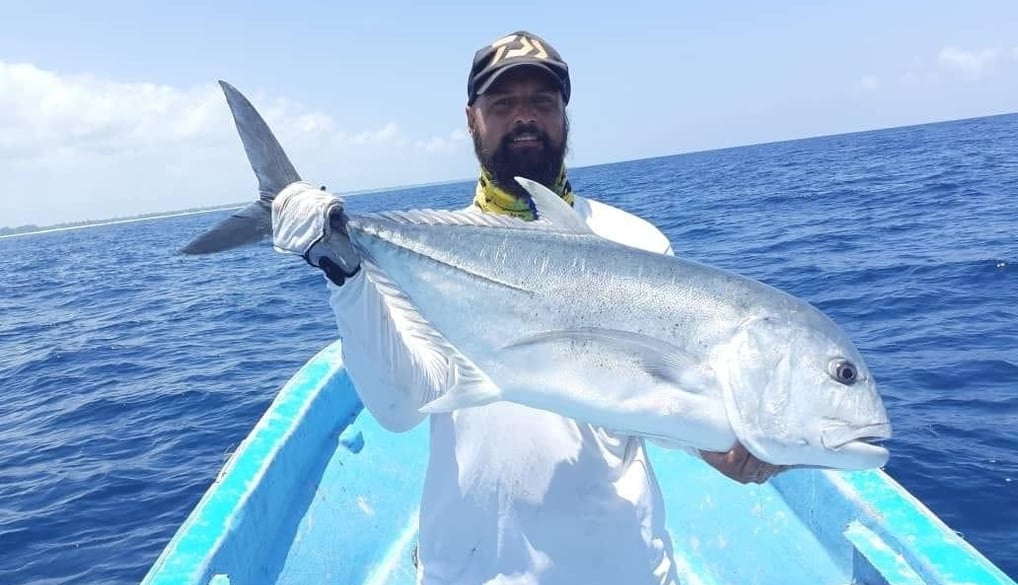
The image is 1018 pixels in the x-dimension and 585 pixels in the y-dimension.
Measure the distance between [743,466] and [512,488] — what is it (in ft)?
2.96

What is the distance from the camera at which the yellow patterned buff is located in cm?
320

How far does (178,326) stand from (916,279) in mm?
Answer: 16317

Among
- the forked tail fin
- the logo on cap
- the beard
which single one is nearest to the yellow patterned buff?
the beard

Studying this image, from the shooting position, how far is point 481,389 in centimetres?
230

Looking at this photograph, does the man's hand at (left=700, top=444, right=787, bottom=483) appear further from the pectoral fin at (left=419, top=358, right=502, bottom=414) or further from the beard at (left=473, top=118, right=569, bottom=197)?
the beard at (left=473, top=118, right=569, bottom=197)

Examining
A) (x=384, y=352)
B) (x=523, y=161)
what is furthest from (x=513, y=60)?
(x=384, y=352)

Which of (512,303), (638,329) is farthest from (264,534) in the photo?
(638,329)

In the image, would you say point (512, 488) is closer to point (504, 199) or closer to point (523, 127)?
point (504, 199)

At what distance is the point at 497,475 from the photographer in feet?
8.57

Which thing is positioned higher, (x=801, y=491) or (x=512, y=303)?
(x=512, y=303)

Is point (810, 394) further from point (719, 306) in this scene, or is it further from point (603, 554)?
point (603, 554)

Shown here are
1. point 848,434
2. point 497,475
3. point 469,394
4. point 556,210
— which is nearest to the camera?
point 848,434

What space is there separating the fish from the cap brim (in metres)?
0.79

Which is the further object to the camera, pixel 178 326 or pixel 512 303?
pixel 178 326
